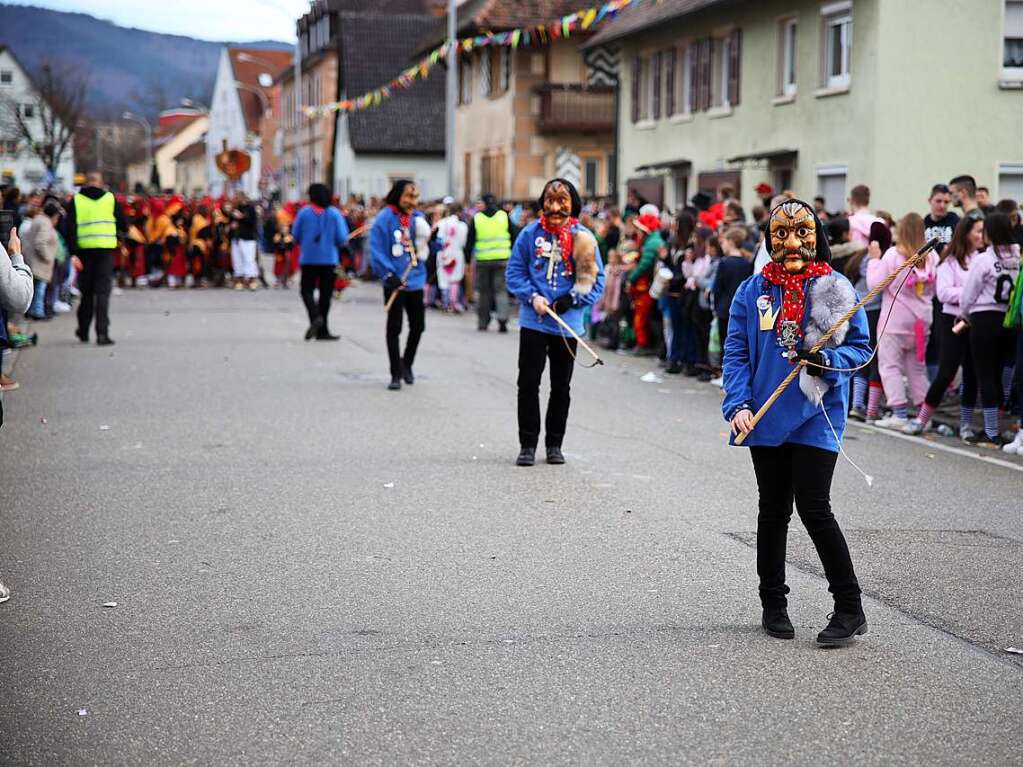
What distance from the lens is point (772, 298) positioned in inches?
242

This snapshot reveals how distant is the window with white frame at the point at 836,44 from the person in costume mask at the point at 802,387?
841 inches

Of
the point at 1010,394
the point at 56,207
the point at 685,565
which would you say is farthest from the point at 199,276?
the point at 685,565

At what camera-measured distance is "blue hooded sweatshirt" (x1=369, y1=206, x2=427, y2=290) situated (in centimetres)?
1460

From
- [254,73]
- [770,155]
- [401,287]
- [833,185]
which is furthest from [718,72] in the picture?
[254,73]

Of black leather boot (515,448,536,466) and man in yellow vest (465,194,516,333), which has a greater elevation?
man in yellow vest (465,194,516,333)

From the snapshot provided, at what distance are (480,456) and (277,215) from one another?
25.9 metres

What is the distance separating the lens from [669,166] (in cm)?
3409

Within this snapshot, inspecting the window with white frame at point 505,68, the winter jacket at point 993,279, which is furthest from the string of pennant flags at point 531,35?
the winter jacket at point 993,279

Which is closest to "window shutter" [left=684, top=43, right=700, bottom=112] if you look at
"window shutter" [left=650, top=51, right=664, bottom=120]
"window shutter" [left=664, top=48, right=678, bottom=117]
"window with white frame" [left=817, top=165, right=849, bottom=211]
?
"window shutter" [left=664, top=48, right=678, bottom=117]

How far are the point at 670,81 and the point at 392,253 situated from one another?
20.9m

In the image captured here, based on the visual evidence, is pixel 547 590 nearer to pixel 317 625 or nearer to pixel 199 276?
pixel 317 625

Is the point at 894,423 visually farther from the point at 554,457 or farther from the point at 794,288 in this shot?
the point at 794,288

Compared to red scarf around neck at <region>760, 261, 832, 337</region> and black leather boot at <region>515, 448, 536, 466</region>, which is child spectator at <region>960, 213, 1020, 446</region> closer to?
black leather boot at <region>515, 448, 536, 466</region>

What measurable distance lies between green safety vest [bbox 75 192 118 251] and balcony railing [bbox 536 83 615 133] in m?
29.0
